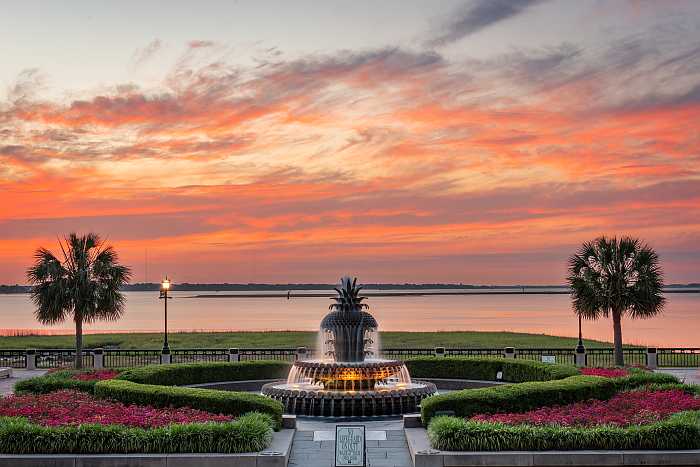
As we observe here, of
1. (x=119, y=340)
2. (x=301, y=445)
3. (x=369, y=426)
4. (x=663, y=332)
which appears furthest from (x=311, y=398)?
(x=663, y=332)

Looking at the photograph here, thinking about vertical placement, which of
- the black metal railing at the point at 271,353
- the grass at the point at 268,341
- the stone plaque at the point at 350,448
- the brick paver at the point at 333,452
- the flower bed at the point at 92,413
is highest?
the grass at the point at 268,341

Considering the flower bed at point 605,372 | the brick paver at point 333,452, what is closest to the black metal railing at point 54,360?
the flower bed at point 605,372

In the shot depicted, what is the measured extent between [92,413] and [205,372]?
10376 millimetres

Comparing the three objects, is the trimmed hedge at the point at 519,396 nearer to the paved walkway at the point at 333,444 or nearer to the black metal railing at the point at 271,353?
the paved walkway at the point at 333,444

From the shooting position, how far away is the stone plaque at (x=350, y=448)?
16266mm

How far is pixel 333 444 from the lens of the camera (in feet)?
64.2

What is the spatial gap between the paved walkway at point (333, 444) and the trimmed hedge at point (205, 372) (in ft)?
22.3

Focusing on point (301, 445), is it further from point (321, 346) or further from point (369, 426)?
point (321, 346)

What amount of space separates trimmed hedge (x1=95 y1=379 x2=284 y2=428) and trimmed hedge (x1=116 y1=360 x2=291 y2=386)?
412cm

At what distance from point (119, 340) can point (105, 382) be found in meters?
43.4

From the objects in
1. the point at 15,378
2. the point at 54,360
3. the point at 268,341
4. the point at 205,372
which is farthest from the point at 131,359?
the point at 205,372

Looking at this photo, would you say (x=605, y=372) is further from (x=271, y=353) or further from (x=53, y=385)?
(x=271, y=353)

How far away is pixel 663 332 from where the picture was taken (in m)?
96.1

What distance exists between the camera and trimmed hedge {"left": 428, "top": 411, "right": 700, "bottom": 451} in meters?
16.4
